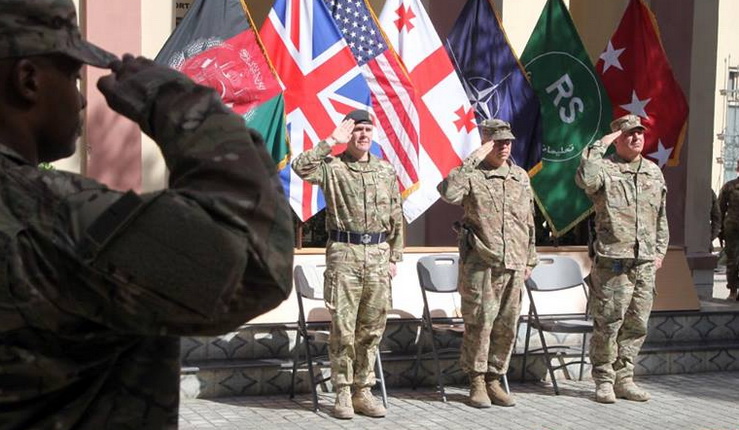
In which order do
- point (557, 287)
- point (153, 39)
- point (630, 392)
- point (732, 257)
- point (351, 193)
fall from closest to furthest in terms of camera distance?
point (351, 193)
point (630, 392)
point (557, 287)
point (153, 39)
point (732, 257)

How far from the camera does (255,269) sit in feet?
4.18

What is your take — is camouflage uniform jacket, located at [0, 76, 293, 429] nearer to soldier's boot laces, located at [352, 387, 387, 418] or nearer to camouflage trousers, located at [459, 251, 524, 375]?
soldier's boot laces, located at [352, 387, 387, 418]

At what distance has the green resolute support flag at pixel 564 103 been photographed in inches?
402

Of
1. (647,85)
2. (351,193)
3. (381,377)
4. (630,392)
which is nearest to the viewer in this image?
(351,193)

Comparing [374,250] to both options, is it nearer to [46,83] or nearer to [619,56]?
[619,56]

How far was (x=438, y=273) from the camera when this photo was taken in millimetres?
8914

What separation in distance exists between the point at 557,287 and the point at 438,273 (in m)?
1.08

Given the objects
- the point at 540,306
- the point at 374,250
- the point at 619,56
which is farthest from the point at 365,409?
the point at 619,56

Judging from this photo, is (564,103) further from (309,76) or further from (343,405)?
(343,405)

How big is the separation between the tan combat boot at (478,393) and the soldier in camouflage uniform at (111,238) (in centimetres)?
698

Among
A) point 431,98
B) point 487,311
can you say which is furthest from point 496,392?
point 431,98

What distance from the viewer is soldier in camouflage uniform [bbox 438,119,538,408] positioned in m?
8.15

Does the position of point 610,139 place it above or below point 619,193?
above

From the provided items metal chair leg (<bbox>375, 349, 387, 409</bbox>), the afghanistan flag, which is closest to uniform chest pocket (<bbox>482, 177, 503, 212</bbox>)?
metal chair leg (<bbox>375, 349, 387, 409</bbox>)
